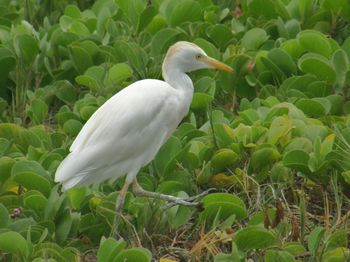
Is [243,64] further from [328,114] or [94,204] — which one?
[94,204]

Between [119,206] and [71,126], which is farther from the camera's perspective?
[71,126]

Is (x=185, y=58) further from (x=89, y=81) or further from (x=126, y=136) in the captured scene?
(x=89, y=81)

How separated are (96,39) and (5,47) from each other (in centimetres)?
59

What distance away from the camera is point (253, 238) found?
4570 mm

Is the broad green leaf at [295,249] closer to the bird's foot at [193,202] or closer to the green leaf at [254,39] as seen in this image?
the bird's foot at [193,202]

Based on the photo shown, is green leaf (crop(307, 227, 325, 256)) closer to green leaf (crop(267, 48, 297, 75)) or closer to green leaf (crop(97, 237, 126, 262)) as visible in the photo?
green leaf (crop(97, 237, 126, 262))

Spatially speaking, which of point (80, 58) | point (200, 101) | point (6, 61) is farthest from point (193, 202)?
point (6, 61)

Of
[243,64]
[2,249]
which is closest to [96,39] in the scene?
[243,64]

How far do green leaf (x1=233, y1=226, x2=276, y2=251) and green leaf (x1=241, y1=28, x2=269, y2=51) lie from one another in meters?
2.35

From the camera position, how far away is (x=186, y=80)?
5.33m

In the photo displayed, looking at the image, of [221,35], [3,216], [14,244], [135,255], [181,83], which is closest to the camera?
[135,255]

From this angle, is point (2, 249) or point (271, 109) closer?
point (2, 249)

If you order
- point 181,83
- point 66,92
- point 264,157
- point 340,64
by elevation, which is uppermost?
point 181,83

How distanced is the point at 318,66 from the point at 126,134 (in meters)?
1.44
